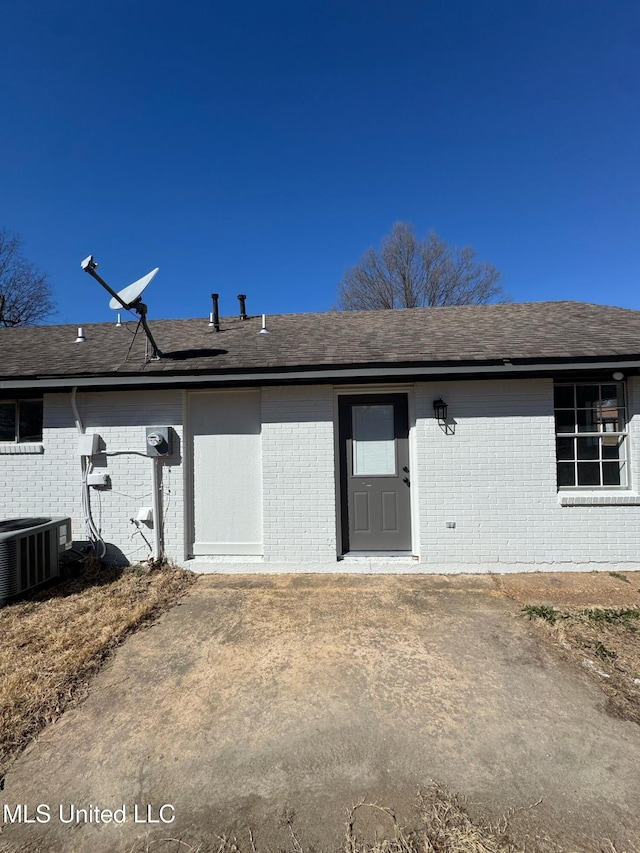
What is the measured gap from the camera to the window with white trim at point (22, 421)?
5.90 metres

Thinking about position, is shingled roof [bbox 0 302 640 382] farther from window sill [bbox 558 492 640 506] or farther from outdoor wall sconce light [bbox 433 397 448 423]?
window sill [bbox 558 492 640 506]

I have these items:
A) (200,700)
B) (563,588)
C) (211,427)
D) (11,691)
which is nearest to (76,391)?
(211,427)

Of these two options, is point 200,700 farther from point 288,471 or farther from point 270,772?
point 288,471

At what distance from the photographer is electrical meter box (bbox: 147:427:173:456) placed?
5441mm

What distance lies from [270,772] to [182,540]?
12.3ft

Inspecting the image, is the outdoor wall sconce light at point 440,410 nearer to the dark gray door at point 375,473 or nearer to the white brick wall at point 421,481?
the white brick wall at point 421,481

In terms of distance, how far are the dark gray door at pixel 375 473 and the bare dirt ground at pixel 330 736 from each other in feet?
5.14

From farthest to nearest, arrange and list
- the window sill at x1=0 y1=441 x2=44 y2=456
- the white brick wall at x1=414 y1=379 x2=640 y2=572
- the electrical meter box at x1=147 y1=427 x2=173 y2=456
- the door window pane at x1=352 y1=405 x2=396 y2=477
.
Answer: the window sill at x1=0 y1=441 x2=44 y2=456 < the door window pane at x1=352 y1=405 x2=396 y2=477 < the electrical meter box at x1=147 y1=427 x2=173 y2=456 < the white brick wall at x1=414 y1=379 x2=640 y2=572

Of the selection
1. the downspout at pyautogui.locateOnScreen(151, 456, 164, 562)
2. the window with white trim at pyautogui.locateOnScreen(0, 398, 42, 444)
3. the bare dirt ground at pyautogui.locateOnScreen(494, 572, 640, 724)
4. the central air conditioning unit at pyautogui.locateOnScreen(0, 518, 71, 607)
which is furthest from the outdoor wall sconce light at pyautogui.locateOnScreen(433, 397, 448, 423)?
the window with white trim at pyautogui.locateOnScreen(0, 398, 42, 444)

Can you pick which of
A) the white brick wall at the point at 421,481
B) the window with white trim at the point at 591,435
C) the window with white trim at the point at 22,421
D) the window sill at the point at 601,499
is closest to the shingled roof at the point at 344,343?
the white brick wall at the point at 421,481

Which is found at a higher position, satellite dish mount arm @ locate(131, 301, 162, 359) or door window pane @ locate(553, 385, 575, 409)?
satellite dish mount arm @ locate(131, 301, 162, 359)

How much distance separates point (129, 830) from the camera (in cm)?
190

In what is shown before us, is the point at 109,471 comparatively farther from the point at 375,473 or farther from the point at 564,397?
the point at 564,397

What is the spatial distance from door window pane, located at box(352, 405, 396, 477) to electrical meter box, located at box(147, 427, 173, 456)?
2703mm
